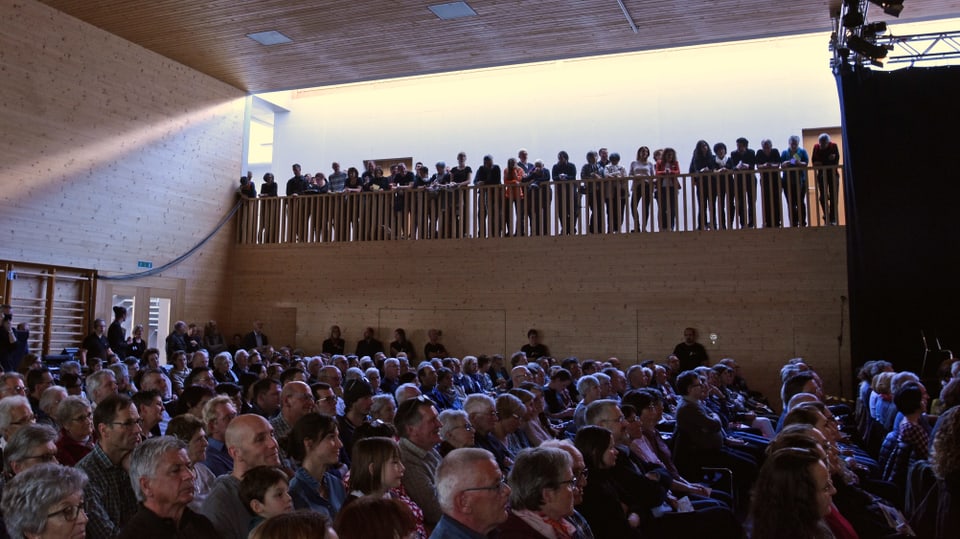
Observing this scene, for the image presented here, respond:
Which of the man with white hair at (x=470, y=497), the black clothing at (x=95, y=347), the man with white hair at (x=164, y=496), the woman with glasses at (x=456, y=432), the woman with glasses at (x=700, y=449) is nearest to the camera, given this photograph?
the man with white hair at (x=470, y=497)

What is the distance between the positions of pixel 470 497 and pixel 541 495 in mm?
474

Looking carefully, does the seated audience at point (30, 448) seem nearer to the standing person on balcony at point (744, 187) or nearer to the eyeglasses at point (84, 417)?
the eyeglasses at point (84, 417)

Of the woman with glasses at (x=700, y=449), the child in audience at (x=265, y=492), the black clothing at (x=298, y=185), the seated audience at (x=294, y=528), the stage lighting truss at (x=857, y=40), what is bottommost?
the woman with glasses at (x=700, y=449)

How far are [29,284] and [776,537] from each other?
11319 mm

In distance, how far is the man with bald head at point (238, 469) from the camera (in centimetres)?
304

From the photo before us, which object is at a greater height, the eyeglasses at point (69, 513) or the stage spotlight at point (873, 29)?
the stage spotlight at point (873, 29)

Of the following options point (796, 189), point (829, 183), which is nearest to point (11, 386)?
point (796, 189)

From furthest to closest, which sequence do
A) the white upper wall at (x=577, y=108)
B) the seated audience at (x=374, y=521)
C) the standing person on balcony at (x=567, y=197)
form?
1. the white upper wall at (x=577, y=108)
2. the standing person on balcony at (x=567, y=197)
3. the seated audience at (x=374, y=521)

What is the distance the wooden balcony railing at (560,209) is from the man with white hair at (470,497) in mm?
9849

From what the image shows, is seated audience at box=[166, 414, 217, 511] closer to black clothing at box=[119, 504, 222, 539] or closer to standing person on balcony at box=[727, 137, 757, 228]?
black clothing at box=[119, 504, 222, 539]

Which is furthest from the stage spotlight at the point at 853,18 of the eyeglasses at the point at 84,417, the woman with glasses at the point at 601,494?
the eyeglasses at the point at 84,417

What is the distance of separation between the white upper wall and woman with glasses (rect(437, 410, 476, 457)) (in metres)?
11.8

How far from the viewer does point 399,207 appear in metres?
13.7

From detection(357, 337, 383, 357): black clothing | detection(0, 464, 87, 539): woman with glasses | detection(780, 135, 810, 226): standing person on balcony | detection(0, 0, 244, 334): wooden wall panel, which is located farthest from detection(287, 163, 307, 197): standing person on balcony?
→ detection(0, 464, 87, 539): woman with glasses
